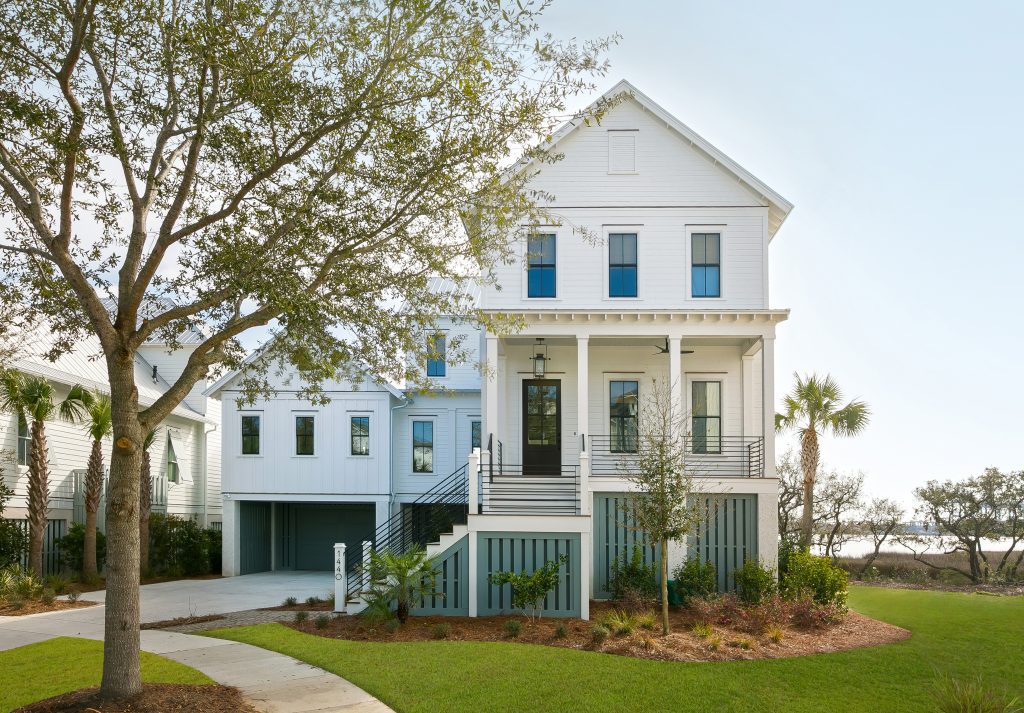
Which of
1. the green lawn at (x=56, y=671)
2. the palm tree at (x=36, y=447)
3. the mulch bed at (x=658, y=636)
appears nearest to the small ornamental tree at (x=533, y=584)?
the mulch bed at (x=658, y=636)

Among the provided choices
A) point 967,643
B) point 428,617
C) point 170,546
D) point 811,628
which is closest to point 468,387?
point 170,546

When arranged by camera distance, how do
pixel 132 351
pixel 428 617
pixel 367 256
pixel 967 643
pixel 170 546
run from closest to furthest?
pixel 132 351, pixel 367 256, pixel 967 643, pixel 428 617, pixel 170 546

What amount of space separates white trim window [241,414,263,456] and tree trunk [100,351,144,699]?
16.4m

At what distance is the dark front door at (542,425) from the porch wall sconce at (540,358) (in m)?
0.38

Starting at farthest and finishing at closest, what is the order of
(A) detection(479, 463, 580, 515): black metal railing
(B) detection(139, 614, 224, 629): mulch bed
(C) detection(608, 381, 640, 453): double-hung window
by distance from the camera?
1. (C) detection(608, 381, 640, 453): double-hung window
2. (A) detection(479, 463, 580, 515): black metal railing
3. (B) detection(139, 614, 224, 629): mulch bed

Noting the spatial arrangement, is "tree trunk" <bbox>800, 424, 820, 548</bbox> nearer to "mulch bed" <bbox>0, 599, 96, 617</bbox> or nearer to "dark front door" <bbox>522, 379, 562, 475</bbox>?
"dark front door" <bbox>522, 379, 562, 475</bbox>

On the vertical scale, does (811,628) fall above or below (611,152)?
below

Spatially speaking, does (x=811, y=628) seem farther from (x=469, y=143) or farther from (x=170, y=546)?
(x=170, y=546)

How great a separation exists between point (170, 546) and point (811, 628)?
59.7ft

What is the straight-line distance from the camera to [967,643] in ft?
47.6

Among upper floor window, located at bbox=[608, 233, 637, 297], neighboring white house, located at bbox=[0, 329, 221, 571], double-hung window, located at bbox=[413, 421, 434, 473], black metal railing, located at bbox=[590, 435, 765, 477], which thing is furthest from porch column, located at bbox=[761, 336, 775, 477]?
neighboring white house, located at bbox=[0, 329, 221, 571]

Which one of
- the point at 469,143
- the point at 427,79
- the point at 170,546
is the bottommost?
the point at 170,546

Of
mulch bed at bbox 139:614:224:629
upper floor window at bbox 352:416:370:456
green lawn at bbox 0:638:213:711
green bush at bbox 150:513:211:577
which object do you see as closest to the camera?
green lawn at bbox 0:638:213:711

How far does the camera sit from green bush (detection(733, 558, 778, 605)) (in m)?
17.3
